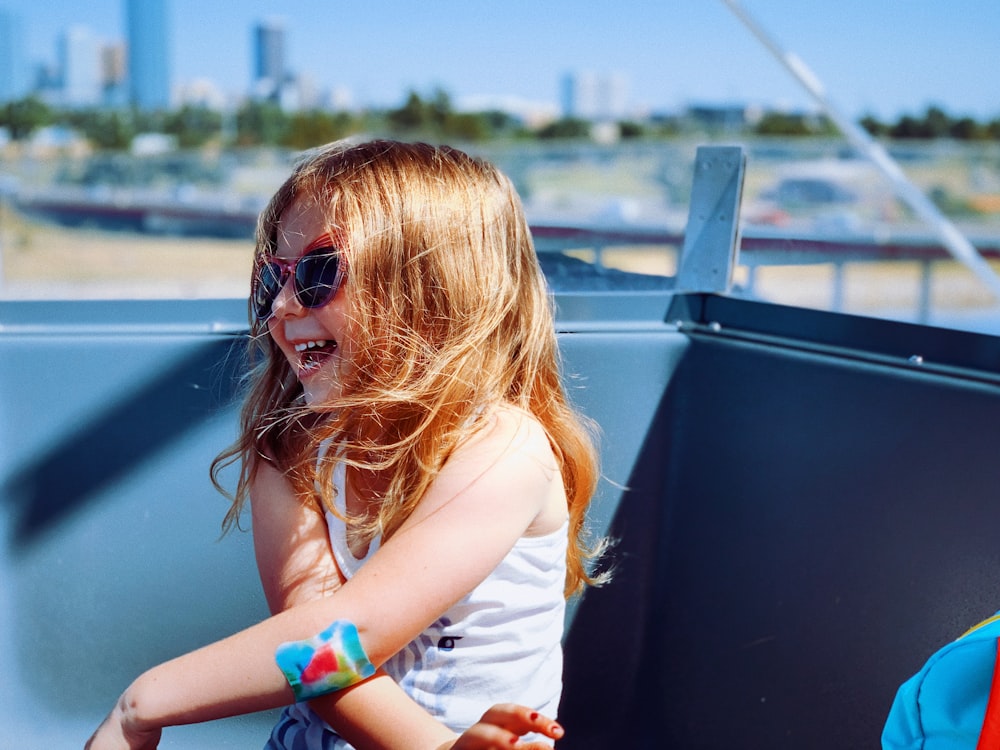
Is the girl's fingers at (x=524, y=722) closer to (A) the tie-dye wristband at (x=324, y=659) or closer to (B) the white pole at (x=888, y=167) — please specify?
(A) the tie-dye wristband at (x=324, y=659)

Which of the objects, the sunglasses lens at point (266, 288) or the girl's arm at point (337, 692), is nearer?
the girl's arm at point (337, 692)

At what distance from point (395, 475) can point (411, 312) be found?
0.22 m

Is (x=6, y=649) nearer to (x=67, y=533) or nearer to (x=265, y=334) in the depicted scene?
(x=67, y=533)

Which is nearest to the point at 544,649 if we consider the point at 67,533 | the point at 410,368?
the point at 410,368

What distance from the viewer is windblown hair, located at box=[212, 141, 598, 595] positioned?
1.29m

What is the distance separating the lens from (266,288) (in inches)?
53.5

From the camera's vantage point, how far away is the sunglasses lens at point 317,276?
4.25ft

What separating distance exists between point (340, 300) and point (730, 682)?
Answer: 1.14 metres

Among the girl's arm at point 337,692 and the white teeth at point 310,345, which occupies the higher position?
the white teeth at point 310,345

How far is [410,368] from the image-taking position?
1.31 m

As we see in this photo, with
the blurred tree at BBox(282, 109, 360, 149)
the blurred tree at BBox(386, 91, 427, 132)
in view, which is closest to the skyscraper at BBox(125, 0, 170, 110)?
the blurred tree at BBox(282, 109, 360, 149)

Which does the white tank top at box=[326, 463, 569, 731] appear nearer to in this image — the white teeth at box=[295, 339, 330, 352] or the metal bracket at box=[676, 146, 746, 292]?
the white teeth at box=[295, 339, 330, 352]

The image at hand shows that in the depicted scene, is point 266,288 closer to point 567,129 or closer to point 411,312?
point 411,312

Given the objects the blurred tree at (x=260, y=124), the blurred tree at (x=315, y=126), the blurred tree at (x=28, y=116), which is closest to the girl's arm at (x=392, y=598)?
the blurred tree at (x=315, y=126)
